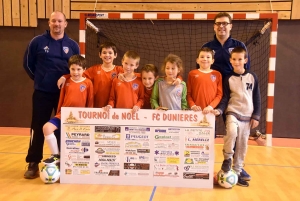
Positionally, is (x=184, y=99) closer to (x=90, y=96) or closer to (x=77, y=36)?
(x=90, y=96)

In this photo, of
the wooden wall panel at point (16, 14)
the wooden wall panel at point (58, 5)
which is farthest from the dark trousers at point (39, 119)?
the wooden wall panel at point (16, 14)

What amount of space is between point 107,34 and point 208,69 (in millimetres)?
3345

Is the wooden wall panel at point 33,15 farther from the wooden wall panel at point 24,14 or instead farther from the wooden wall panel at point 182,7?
the wooden wall panel at point 182,7

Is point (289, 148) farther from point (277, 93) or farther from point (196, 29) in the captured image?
point (196, 29)

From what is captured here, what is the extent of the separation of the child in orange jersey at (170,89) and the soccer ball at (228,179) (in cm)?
83

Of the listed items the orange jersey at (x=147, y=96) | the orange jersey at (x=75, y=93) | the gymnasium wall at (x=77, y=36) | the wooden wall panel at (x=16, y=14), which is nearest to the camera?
the orange jersey at (x=75, y=93)

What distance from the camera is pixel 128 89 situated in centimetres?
326

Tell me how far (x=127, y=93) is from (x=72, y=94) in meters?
0.59

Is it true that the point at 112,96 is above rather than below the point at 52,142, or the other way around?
above

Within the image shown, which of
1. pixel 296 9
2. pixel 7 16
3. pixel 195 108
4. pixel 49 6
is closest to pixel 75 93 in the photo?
pixel 195 108

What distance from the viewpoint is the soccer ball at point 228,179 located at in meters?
3.09

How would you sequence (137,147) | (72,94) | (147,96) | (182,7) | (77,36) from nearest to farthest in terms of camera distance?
(137,147)
(72,94)
(147,96)
(182,7)
(77,36)

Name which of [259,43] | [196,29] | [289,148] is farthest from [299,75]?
[196,29]

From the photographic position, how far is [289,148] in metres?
5.23
